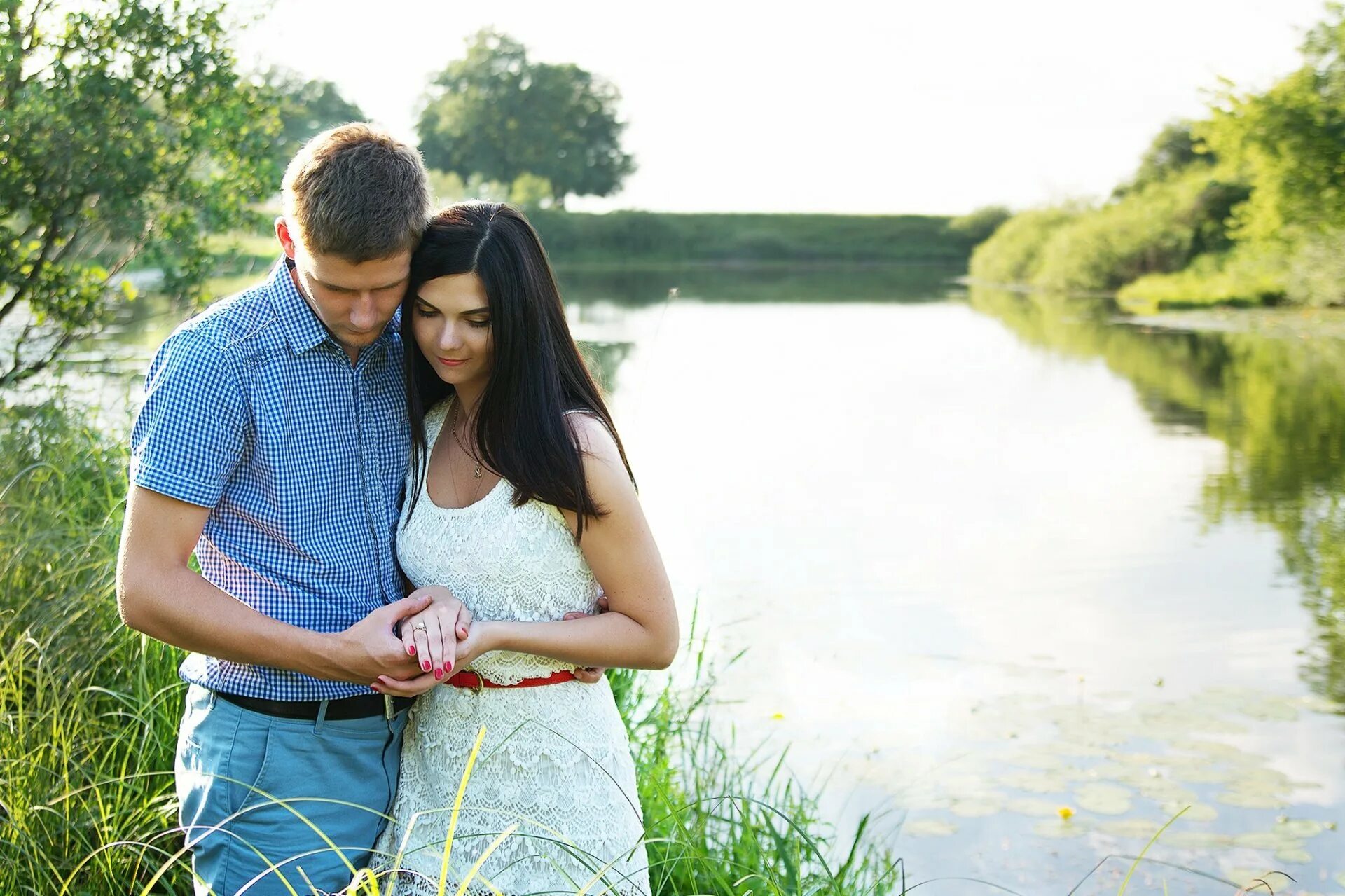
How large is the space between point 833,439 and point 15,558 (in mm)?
9400

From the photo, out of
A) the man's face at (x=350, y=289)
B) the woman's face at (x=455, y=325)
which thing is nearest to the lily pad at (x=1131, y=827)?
the woman's face at (x=455, y=325)

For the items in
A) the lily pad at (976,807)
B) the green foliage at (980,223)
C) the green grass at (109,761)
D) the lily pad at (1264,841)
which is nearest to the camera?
the green grass at (109,761)

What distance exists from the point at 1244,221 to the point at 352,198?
30.2 m

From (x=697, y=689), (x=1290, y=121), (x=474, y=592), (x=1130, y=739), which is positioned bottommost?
(x=1130, y=739)

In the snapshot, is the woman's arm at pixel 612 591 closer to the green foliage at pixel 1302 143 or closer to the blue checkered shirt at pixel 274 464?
the blue checkered shirt at pixel 274 464

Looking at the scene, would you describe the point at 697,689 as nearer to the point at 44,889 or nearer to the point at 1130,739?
the point at 1130,739

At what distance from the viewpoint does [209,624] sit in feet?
6.12

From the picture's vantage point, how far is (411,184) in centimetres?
204

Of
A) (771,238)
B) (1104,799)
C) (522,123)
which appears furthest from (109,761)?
(522,123)

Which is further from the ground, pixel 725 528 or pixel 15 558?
pixel 15 558

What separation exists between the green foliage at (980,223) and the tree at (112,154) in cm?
Result: 4450

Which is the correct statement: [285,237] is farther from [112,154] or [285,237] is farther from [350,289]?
[112,154]

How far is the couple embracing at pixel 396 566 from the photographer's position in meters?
1.92

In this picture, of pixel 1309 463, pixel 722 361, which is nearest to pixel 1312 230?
pixel 722 361
